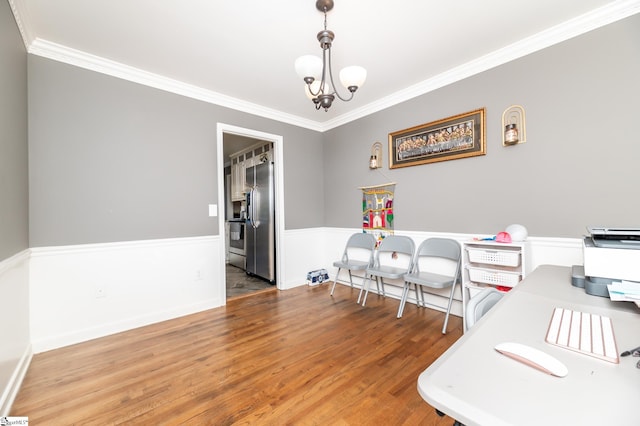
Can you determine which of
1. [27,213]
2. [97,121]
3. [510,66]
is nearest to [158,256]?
[27,213]

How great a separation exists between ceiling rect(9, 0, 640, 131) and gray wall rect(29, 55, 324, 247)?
218 millimetres

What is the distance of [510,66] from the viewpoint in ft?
7.89

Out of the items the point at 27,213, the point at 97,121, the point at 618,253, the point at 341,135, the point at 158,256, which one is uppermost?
the point at 341,135

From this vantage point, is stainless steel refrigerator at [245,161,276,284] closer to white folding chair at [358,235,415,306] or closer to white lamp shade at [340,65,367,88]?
white folding chair at [358,235,415,306]

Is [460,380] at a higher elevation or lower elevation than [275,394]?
higher

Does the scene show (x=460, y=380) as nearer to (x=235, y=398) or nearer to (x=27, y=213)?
(x=235, y=398)

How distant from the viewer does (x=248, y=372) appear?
6.06 feet

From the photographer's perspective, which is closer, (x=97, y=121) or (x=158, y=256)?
(x=97, y=121)

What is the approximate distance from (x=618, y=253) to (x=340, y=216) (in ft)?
10.00

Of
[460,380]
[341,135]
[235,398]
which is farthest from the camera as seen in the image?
[341,135]

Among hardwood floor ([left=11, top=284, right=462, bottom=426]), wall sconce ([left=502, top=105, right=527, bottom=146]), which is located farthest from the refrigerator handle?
wall sconce ([left=502, top=105, right=527, bottom=146])

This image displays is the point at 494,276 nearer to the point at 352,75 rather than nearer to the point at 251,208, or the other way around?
the point at 352,75

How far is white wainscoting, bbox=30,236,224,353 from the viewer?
220cm

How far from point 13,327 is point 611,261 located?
3.43m
